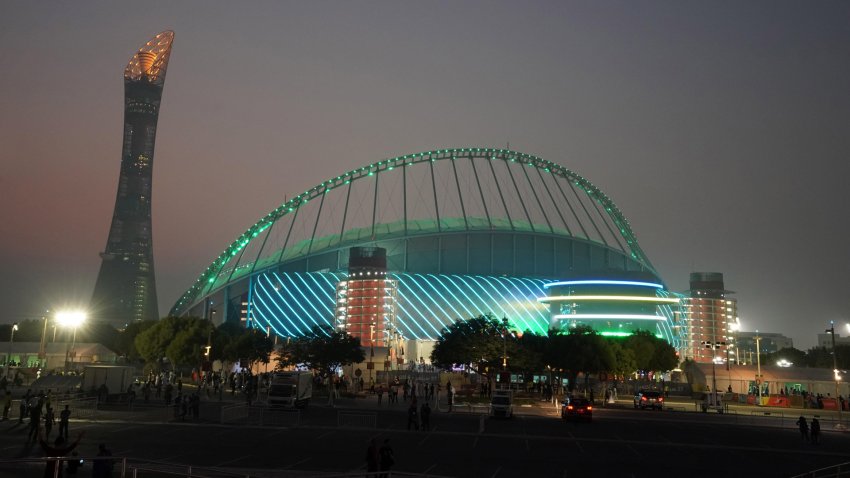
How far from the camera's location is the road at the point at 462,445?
27.9m

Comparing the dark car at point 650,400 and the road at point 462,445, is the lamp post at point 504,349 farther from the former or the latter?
the road at point 462,445

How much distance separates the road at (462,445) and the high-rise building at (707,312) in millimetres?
137780

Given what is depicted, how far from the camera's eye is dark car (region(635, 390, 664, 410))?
6525cm

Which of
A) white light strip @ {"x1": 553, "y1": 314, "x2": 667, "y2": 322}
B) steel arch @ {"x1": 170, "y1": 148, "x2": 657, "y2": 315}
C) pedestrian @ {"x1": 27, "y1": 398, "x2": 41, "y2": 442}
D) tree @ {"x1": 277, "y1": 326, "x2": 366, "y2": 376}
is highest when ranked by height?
steel arch @ {"x1": 170, "y1": 148, "x2": 657, "y2": 315}

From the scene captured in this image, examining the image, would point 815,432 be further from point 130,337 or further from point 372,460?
point 130,337

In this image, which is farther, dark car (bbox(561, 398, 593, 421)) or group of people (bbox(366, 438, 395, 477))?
dark car (bbox(561, 398, 593, 421))

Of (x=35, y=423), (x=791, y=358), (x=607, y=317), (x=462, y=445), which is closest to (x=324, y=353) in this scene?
(x=462, y=445)

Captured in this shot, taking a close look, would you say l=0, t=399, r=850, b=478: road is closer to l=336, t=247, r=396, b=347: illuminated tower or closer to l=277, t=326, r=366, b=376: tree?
l=277, t=326, r=366, b=376: tree

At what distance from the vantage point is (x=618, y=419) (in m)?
54.3

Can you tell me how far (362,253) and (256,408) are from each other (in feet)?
293

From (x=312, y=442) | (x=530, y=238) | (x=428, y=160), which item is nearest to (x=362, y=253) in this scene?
(x=428, y=160)

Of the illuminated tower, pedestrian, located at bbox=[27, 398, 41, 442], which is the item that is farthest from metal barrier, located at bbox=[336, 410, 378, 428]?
the illuminated tower

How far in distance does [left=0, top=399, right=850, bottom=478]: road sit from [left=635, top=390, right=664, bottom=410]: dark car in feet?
38.1

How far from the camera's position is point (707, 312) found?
18525 cm
